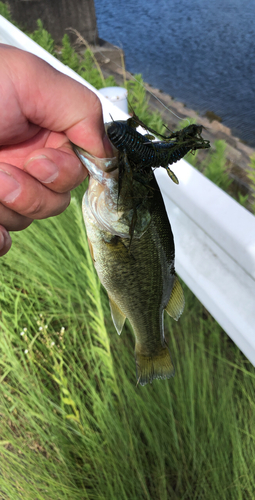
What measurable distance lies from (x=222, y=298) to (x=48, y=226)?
50.2 inches

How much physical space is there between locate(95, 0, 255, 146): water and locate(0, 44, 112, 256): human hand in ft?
12.8

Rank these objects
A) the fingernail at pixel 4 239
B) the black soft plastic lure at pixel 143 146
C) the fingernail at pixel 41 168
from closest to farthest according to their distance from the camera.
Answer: the black soft plastic lure at pixel 143 146
the fingernail at pixel 41 168
the fingernail at pixel 4 239

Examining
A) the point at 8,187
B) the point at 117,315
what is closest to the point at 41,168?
the point at 8,187

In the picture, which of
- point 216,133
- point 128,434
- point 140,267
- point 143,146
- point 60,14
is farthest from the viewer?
point 60,14

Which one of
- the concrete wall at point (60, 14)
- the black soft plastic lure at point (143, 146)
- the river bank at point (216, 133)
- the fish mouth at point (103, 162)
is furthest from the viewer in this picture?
the concrete wall at point (60, 14)

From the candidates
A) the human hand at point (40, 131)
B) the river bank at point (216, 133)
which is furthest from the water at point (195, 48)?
the human hand at point (40, 131)

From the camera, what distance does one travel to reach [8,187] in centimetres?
108

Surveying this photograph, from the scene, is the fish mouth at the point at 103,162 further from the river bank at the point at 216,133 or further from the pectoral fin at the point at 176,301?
the river bank at the point at 216,133

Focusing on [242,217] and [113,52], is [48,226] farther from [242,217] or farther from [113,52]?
[113,52]

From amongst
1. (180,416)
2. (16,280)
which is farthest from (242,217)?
(16,280)

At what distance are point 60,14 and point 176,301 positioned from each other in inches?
312

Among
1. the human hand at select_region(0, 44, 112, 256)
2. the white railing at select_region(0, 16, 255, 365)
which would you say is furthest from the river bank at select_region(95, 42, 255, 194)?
the human hand at select_region(0, 44, 112, 256)

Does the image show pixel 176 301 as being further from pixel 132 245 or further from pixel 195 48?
pixel 195 48

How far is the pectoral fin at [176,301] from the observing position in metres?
1.28
